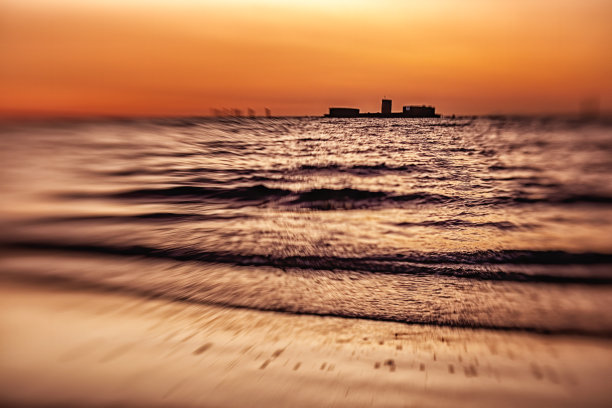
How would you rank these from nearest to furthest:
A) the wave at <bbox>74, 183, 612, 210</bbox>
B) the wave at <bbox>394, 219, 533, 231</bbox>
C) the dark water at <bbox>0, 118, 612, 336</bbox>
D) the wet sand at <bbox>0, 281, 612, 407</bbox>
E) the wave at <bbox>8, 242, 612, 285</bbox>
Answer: the wet sand at <bbox>0, 281, 612, 407</bbox> < the dark water at <bbox>0, 118, 612, 336</bbox> < the wave at <bbox>8, 242, 612, 285</bbox> < the wave at <bbox>394, 219, 533, 231</bbox> < the wave at <bbox>74, 183, 612, 210</bbox>

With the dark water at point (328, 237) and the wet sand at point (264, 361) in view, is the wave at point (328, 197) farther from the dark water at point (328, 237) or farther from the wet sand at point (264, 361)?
the wet sand at point (264, 361)

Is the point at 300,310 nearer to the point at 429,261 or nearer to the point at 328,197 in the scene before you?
the point at 429,261

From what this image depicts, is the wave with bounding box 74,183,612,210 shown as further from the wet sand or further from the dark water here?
the wet sand

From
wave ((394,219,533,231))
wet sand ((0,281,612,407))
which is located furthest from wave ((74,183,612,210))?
wet sand ((0,281,612,407))

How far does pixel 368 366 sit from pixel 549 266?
361cm

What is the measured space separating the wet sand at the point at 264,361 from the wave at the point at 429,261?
162 cm

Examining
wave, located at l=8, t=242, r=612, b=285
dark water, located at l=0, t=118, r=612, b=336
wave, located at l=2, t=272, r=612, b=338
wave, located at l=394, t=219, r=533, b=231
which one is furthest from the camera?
wave, located at l=394, t=219, r=533, b=231

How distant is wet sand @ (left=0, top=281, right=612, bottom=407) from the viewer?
1968mm

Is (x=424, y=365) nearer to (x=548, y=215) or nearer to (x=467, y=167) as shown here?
(x=548, y=215)

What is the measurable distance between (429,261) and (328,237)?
167cm

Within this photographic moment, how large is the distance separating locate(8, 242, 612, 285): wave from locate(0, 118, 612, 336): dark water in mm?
22

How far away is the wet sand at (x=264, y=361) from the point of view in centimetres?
197

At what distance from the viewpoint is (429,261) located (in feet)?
16.6

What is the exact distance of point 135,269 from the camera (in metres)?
4.38
